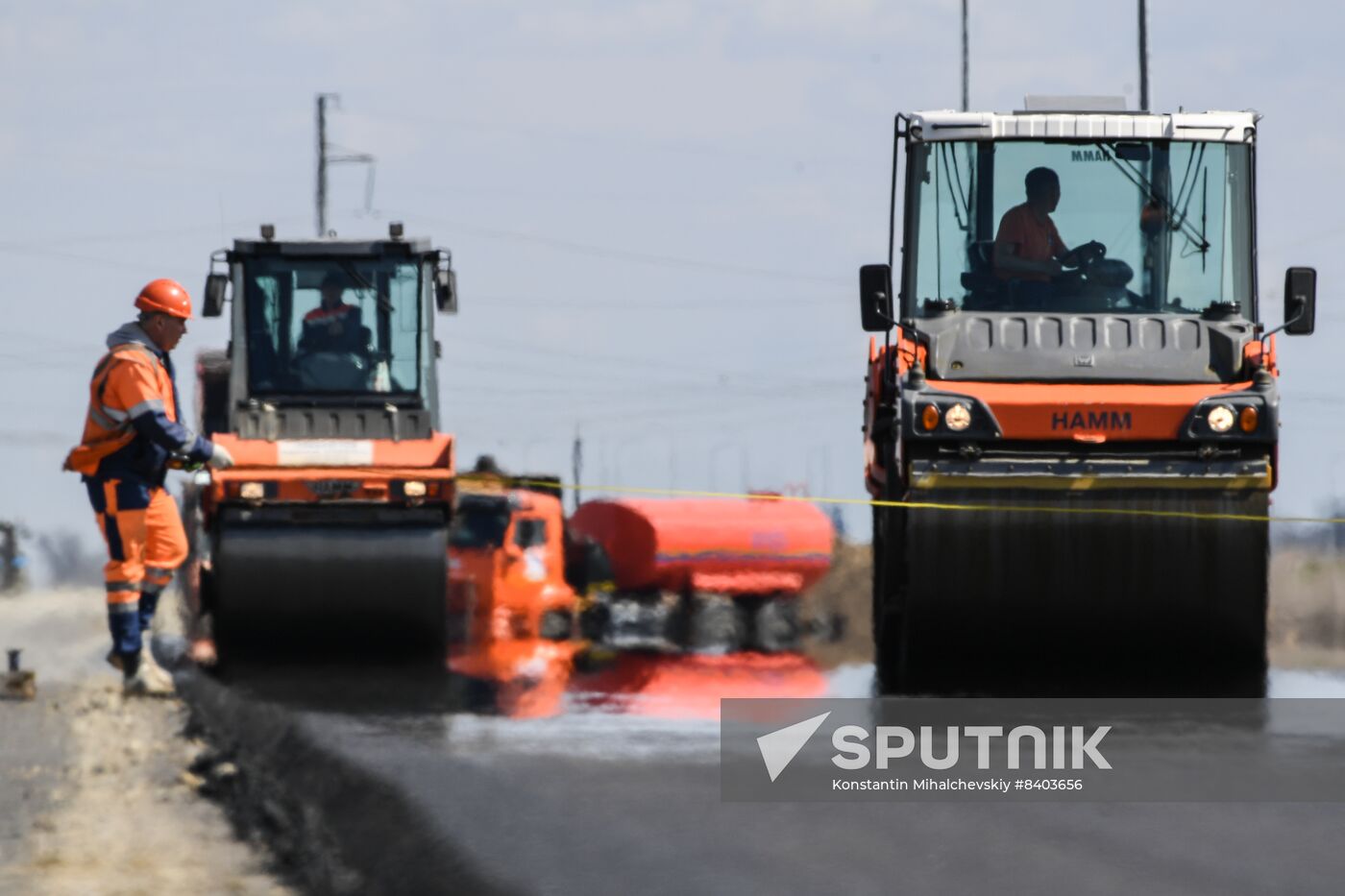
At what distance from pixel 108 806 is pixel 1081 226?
5.93 m

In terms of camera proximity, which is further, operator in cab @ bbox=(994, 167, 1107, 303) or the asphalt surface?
operator in cab @ bbox=(994, 167, 1107, 303)

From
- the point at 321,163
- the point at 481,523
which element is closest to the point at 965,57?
the point at 481,523

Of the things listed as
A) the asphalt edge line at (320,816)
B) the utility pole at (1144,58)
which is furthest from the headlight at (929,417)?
the utility pole at (1144,58)

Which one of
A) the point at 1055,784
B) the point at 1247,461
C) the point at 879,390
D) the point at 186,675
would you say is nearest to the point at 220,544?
the point at 186,675

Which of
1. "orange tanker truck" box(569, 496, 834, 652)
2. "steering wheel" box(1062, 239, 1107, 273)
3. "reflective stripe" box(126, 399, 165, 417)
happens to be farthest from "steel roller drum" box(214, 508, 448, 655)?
"orange tanker truck" box(569, 496, 834, 652)

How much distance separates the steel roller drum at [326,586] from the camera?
14352 millimetres

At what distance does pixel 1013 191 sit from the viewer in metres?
11.9

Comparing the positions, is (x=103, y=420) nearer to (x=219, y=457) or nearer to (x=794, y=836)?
(x=219, y=457)

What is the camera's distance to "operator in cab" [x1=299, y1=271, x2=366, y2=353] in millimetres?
15562

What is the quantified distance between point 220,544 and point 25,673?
1563 mm

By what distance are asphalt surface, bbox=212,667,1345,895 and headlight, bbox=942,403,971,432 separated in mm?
2730

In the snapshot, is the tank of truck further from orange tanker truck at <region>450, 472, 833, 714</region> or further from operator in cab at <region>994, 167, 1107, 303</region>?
operator in cab at <region>994, 167, 1107, 303</region>

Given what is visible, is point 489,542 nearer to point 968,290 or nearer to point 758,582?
point 758,582

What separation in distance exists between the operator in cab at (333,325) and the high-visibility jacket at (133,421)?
3.59 m
